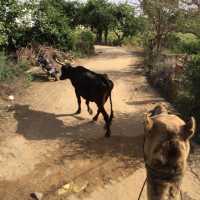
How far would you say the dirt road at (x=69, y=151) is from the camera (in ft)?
22.5

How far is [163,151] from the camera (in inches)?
78.1

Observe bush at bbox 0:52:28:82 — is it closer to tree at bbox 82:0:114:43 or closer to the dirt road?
the dirt road

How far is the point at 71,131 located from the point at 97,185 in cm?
293

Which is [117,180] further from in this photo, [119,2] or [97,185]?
[119,2]

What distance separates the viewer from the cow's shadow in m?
8.41

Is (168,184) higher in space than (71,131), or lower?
higher

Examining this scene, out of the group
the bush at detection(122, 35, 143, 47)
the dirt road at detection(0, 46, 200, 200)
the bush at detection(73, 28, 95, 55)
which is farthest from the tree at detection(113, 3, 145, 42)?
the dirt road at detection(0, 46, 200, 200)

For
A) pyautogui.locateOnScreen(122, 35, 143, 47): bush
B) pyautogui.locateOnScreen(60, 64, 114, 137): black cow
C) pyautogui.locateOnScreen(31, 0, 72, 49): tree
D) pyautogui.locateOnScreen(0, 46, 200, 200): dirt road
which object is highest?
pyautogui.locateOnScreen(31, 0, 72, 49): tree

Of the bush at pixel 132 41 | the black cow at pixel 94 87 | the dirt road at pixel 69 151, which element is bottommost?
the dirt road at pixel 69 151

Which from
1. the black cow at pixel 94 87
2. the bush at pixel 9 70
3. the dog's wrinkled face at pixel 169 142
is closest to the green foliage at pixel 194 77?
the black cow at pixel 94 87

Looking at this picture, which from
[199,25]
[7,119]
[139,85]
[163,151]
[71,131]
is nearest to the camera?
[163,151]

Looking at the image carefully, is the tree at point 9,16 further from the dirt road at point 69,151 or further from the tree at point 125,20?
the tree at point 125,20

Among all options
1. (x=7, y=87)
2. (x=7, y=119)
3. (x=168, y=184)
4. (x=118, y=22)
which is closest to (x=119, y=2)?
(x=118, y=22)

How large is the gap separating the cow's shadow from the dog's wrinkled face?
19.4ft
